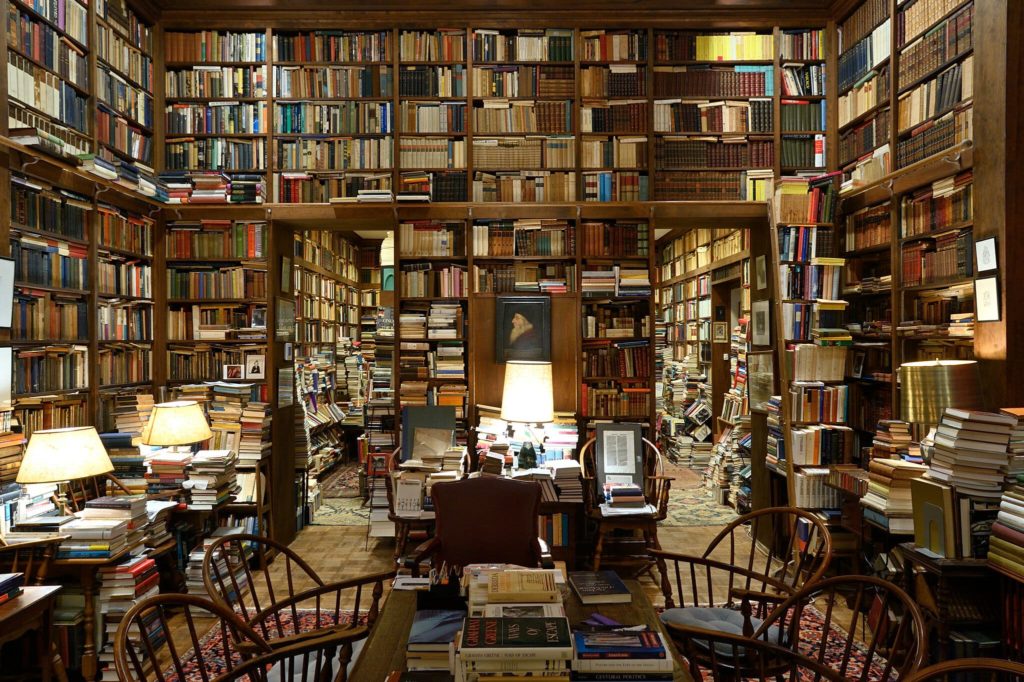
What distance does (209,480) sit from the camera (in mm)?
4363

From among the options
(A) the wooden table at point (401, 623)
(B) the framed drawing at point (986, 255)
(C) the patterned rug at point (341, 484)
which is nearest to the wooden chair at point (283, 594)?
(A) the wooden table at point (401, 623)

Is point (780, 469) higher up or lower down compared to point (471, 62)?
lower down

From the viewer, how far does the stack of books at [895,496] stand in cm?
356

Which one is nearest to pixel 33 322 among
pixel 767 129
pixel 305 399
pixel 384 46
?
pixel 384 46

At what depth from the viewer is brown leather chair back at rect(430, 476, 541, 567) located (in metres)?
3.15

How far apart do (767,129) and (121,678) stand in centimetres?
548

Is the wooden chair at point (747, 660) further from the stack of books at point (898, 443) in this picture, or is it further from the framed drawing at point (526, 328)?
the framed drawing at point (526, 328)

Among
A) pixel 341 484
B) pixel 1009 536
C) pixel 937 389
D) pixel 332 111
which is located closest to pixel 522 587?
pixel 1009 536

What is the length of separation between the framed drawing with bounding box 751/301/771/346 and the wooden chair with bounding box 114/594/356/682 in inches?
157

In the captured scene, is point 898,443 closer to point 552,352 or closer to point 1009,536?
point 1009,536

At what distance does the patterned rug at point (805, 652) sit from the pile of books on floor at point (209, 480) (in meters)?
0.76

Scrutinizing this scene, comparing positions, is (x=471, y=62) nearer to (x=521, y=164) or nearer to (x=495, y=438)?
(x=521, y=164)

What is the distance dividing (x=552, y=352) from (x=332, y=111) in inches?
101

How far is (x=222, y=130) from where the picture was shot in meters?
5.56
